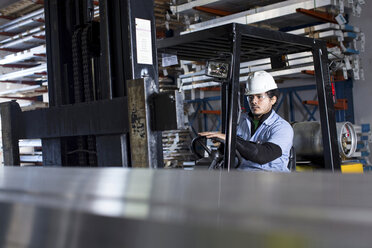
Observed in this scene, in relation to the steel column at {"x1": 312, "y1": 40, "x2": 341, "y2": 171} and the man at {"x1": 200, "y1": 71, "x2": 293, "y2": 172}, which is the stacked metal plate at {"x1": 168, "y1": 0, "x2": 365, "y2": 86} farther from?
the man at {"x1": 200, "y1": 71, "x2": 293, "y2": 172}

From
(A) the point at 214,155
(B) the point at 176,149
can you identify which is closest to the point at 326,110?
(A) the point at 214,155

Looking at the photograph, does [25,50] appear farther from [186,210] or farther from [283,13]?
[186,210]

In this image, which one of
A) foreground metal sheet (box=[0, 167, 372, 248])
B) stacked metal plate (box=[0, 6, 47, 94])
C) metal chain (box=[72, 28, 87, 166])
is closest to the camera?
foreground metal sheet (box=[0, 167, 372, 248])

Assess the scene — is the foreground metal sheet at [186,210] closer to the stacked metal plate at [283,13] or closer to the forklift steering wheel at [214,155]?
the forklift steering wheel at [214,155]

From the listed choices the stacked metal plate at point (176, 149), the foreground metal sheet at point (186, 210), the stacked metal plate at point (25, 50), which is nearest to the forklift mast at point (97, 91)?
the foreground metal sheet at point (186, 210)

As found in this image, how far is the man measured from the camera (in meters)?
3.71

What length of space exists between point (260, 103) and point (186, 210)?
3.64 meters

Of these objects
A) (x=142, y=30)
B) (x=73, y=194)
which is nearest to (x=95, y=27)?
(x=142, y=30)

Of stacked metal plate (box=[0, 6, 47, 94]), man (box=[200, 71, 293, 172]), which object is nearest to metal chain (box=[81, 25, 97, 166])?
man (box=[200, 71, 293, 172])

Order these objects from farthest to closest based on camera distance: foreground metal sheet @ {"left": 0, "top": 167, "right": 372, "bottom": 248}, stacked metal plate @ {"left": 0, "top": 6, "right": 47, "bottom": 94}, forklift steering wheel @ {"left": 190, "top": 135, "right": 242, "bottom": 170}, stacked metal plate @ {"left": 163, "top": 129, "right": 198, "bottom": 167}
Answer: stacked metal plate @ {"left": 0, "top": 6, "right": 47, "bottom": 94}
stacked metal plate @ {"left": 163, "top": 129, "right": 198, "bottom": 167}
forklift steering wheel @ {"left": 190, "top": 135, "right": 242, "bottom": 170}
foreground metal sheet @ {"left": 0, "top": 167, "right": 372, "bottom": 248}

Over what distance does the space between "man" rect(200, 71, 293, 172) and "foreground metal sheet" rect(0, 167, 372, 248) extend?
2952mm

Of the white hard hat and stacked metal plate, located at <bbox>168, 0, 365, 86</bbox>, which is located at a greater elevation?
stacked metal plate, located at <bbox>168, 0, 365, 86</bbox>

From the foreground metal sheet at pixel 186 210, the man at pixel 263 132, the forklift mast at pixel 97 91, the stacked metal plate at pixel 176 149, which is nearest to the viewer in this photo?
the foreground metal sheet at pixel 186 210

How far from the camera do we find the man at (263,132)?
3715 mm
